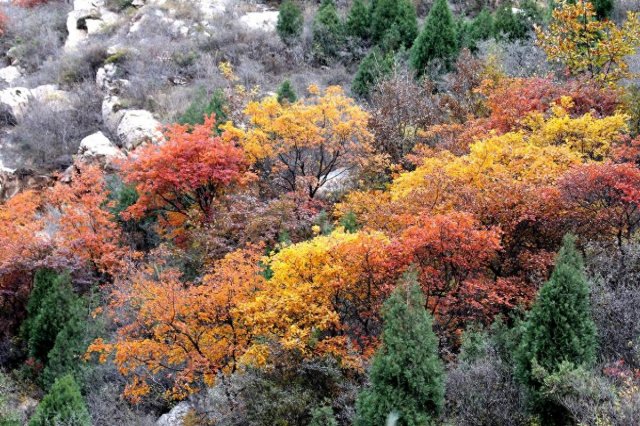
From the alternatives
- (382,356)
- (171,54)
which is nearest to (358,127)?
(382,356)

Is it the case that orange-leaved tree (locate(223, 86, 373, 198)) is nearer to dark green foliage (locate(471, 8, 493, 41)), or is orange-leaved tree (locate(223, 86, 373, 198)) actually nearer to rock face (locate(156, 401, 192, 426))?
rock face (locate(156, 401, 192, 426))

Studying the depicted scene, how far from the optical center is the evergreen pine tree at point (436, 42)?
31359 mm

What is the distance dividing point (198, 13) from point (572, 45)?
27891mm

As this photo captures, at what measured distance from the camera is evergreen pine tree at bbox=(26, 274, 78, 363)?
19.6m

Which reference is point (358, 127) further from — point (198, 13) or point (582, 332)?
point (198, 13)

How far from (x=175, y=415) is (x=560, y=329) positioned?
33.4ft

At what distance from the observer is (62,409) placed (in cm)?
1460

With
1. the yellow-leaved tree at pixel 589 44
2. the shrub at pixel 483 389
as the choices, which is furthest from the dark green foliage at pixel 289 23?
the shrub at pixel 483 389

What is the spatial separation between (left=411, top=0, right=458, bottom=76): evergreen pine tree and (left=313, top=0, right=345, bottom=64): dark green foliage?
8.40m

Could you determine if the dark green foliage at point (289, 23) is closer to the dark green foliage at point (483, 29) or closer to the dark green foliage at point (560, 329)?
the dark green foliage at point (483, 29)

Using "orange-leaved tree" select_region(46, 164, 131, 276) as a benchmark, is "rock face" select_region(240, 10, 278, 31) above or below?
above

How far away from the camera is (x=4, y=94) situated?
35.5 metres

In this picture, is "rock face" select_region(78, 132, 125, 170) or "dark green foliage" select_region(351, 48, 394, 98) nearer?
"rock face" select_region(78, 132, 125, 170)

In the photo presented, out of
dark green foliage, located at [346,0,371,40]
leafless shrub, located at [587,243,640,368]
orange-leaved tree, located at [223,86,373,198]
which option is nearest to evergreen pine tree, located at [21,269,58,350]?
orange-leaved tree, located at [223,86,373,198]
